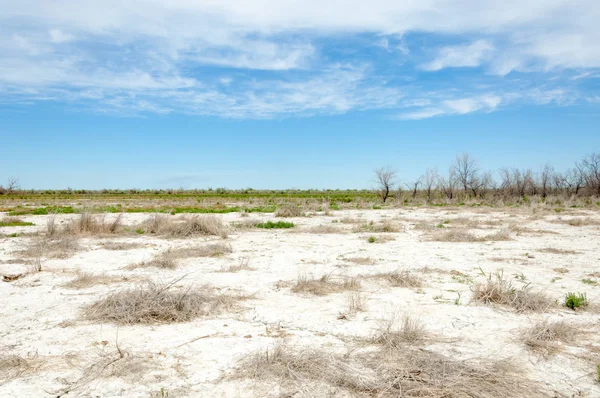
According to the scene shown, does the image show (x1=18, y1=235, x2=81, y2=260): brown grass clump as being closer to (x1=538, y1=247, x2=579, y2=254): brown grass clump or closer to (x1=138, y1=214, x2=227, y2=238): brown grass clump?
(x1=138, y1=214, x2=227, y2=238): brown grass clump

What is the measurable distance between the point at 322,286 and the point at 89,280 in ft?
14.8

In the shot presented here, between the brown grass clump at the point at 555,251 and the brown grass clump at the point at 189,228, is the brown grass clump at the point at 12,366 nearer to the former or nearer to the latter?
the brown grass clump at the point at 189,228

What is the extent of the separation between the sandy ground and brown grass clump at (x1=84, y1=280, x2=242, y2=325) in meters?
0.20

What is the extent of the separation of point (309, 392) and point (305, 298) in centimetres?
326

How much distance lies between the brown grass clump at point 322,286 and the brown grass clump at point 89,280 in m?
3.60

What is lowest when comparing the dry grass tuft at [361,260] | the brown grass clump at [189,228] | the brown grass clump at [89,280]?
the dry grass tuft at [361,260]

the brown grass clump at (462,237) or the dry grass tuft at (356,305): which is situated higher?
the brown grass clump at (462,237)

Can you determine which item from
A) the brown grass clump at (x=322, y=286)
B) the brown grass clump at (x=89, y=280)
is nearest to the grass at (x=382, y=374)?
the brown grass clump at (x=322, y=286)

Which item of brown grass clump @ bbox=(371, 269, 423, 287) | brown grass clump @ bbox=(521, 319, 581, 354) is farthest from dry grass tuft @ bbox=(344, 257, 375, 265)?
brown grass clump @ bbox=(521, 319, 581, 354)

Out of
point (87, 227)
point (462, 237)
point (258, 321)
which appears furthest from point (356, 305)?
point (87, 227)

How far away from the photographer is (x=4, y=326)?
5.75m

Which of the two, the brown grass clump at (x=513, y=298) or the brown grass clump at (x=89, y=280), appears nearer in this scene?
the brown grass clump at (x=513, y=298)

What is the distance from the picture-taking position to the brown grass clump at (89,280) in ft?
25.7

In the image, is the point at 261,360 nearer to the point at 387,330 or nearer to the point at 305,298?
the point at 387,330
